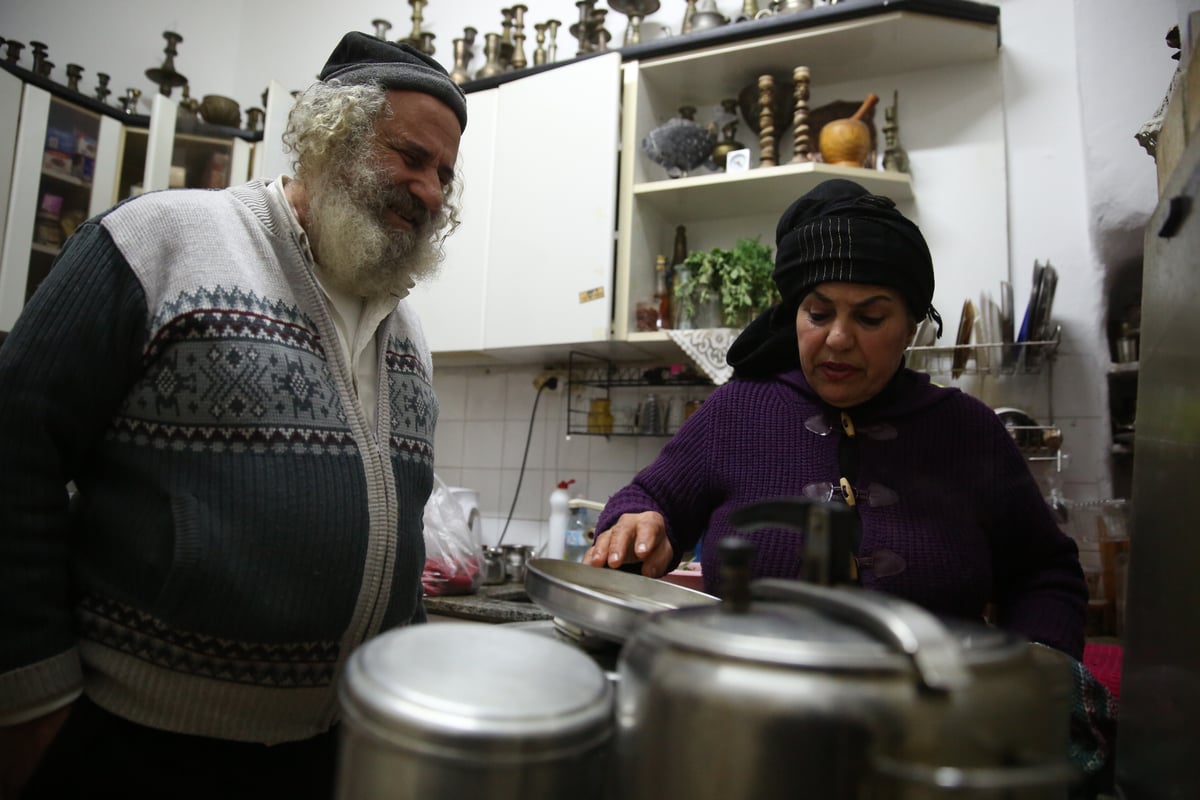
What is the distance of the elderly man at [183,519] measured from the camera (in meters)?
0.73

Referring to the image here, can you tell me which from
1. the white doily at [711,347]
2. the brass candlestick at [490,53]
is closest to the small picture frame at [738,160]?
the white doily at [711,347]

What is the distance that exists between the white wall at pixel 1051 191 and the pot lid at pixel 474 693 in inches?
57.9

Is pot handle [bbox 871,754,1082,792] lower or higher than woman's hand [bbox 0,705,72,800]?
higher

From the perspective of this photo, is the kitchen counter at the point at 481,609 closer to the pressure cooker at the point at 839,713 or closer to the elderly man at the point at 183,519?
the elderly man at the point at 183,519

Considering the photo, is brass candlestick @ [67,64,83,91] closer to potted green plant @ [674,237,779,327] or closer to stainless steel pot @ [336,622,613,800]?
potted green plant @ [674,237,779,327]

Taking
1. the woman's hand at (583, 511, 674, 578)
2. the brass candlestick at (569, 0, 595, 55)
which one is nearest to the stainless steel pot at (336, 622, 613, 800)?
the woman's hand at (583, 511, 674, 578)

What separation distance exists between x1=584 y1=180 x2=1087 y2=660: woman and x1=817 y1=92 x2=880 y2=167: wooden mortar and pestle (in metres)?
1.08

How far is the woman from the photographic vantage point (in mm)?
882

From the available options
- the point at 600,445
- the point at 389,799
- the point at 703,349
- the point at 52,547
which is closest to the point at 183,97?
the point at 600,445

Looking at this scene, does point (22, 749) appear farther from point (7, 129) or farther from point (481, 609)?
point (7, 129)

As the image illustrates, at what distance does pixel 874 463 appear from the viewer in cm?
95

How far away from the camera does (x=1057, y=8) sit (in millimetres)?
1991

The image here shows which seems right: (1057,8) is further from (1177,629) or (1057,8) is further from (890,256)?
(1177,629)

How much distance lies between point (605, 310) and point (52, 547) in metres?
1.52
